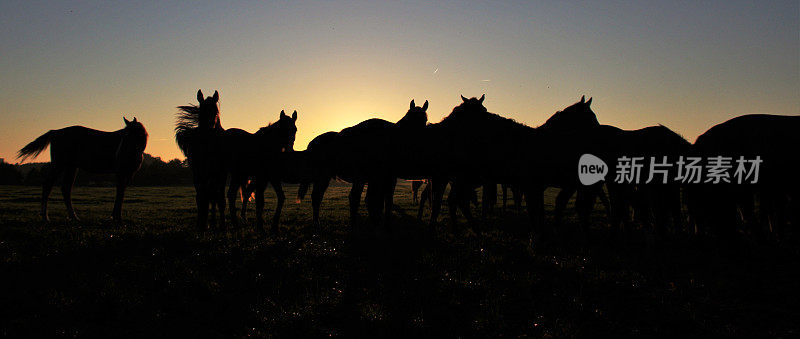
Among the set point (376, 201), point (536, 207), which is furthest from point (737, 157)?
point (376, 201)

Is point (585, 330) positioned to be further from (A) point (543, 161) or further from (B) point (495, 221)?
(B) point (495, 221)

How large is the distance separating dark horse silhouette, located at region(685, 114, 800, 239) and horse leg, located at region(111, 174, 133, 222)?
490 inches

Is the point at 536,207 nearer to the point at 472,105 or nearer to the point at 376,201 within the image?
the point at 472,105

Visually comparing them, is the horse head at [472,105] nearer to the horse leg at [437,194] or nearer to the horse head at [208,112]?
the horse leg at [437,194]

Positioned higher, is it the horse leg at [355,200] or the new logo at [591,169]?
the new logo at [591,169]

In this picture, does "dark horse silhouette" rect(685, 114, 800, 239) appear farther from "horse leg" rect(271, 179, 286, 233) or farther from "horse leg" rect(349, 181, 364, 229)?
"horse leg" rect(271, 179, 286, 233)

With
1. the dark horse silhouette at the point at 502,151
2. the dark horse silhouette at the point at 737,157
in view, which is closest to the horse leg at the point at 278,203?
the dark horse silhouette at the point at 502,151

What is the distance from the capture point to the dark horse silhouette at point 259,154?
28.5 feet

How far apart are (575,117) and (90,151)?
41.8ft

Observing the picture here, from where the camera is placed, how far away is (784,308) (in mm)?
3885

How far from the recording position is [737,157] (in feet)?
17.4

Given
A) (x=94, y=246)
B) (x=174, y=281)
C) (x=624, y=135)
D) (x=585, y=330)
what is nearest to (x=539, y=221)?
(x=624, y=135)

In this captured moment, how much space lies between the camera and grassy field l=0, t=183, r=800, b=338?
134 inches

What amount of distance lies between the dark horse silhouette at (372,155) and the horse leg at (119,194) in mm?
5639
